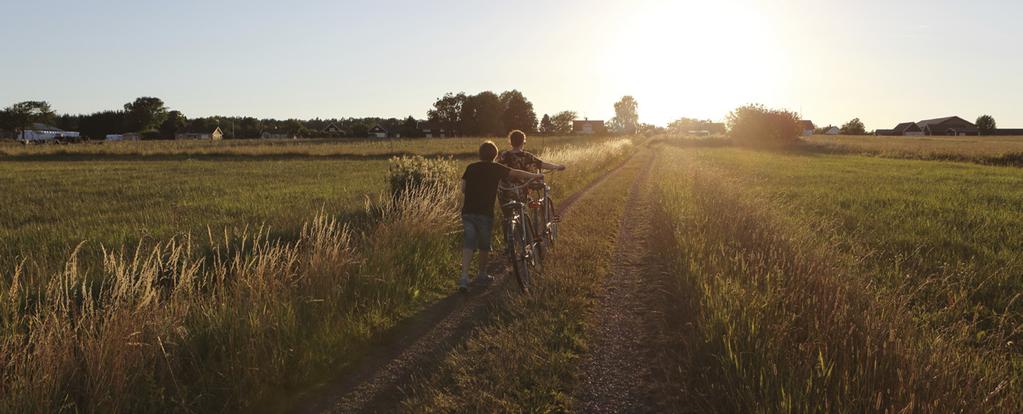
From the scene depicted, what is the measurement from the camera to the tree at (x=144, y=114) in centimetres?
11644

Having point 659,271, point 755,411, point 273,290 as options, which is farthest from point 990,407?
point 273,290

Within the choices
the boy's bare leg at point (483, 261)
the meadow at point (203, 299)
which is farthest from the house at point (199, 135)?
the boy's bare leg at point (483, 261)

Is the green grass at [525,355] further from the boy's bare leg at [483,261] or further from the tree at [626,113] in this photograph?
the tree at [626,113]

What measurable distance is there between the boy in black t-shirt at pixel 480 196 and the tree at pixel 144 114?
460 feet

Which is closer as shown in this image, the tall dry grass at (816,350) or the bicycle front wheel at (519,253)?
the tall dry grass at (816,350)

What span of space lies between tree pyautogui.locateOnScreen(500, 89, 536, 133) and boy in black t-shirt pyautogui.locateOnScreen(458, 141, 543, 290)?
316 ft

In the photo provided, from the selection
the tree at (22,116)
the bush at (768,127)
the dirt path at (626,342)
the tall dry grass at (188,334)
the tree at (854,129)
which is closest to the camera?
the tall dry grass at (188,334)

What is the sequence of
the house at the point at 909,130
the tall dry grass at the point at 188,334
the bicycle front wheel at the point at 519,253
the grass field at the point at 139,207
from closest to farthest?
the tall dry grass at the point at 188,334 < the bicycle front wheel at the point at 519,253 < the grass field at the point at 139,207 < the house at the point at 909,130

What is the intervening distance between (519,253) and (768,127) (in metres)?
62.1

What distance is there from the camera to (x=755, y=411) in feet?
9.72

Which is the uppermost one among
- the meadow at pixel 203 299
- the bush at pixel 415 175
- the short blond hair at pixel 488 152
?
the short blond hair at pixel 488 152

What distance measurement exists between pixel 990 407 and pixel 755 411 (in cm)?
128

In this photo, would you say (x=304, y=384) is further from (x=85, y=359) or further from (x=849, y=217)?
(x=849, y=217)

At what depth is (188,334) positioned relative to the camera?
13.3 feet
